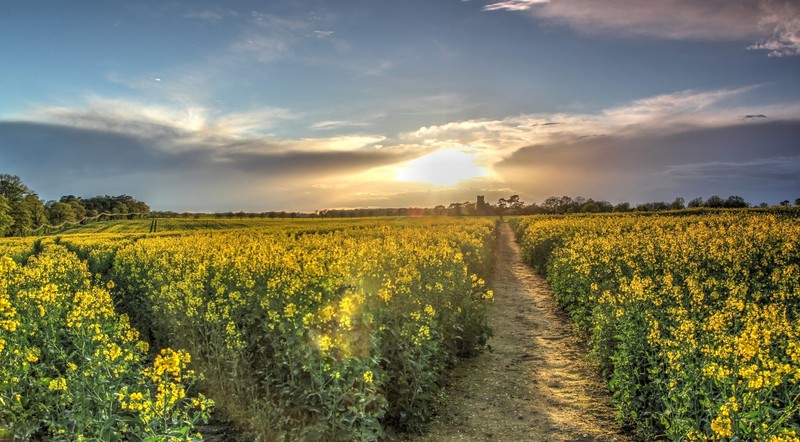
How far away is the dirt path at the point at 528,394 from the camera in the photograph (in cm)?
769

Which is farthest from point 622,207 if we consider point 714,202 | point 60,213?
point 60,213

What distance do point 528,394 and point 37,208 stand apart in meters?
110

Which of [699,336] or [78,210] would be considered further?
[78,210]

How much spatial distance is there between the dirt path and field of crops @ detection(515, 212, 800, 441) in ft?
1.99

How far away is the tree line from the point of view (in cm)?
7762

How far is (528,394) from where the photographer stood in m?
9.18

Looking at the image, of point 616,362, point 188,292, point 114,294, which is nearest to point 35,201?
point 114,294

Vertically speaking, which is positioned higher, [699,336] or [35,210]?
[35,210]

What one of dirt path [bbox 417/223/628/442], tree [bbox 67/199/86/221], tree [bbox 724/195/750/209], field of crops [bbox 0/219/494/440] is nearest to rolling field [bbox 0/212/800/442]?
field of crops [bbox 0/219/494/440]

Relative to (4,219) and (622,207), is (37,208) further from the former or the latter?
(622,207)

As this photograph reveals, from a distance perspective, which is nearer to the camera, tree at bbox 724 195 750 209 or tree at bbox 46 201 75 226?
tree at bbox 724 195 750 209

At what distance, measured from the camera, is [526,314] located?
16.1 metres

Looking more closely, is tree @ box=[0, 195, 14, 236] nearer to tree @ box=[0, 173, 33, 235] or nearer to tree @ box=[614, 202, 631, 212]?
tree @ box=[0, 173, 33, 235]

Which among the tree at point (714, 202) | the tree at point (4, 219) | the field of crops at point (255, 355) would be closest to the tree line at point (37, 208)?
the tree at point (4, 219)
